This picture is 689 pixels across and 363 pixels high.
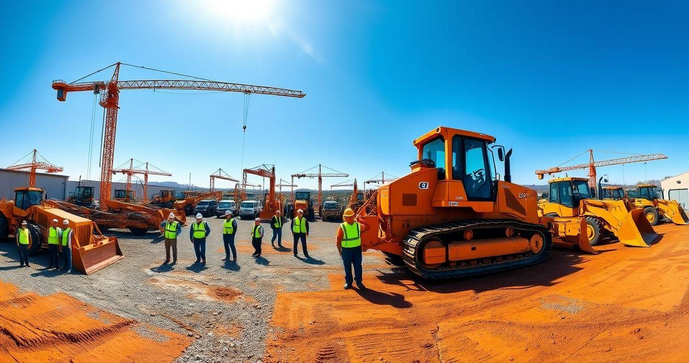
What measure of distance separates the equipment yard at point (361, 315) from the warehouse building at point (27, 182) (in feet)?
145

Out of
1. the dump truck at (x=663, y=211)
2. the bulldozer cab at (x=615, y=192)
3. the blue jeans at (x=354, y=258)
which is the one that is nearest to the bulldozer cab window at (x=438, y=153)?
the blue jeans at (x=354, y=258)

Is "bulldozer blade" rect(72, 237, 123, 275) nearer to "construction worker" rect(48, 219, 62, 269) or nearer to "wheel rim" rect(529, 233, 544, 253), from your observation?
"construction worker" rect(48, 219, 62, 269)

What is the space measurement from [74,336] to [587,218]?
13.9 metres

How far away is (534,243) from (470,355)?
18.4 feet

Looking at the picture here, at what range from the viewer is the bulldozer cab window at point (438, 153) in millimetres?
7402

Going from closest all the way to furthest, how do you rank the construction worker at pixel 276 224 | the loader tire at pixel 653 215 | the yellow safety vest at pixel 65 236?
the yellow safety vest at pixel 65 236 → the construction worker at pixel 276 224 → the loader tire at pixel 653 215

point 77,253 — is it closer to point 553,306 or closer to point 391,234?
point 391,234

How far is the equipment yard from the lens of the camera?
347 centimetres

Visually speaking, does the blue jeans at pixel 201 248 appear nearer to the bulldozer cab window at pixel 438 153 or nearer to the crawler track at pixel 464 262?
the crawler track at pixel 464 262

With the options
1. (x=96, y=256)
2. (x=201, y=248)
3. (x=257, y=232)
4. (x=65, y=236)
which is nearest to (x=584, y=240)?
(x=257, y=232)

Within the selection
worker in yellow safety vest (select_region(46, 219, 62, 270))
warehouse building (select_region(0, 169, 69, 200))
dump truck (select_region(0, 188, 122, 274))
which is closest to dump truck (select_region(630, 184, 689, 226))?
dump truck (select_region(0, 188, 122, 274))

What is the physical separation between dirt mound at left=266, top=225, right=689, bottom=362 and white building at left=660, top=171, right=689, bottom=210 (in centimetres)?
4685

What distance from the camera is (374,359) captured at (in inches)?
137

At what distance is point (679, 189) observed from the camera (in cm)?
3756
